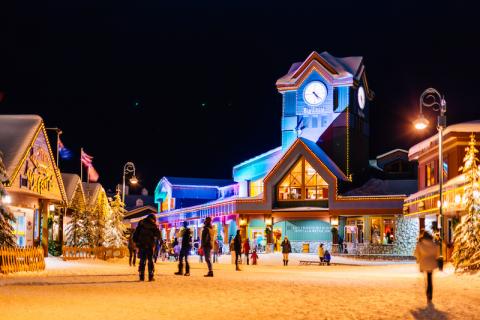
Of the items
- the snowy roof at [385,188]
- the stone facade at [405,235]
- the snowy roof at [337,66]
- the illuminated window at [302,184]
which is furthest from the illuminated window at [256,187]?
the stone facade at [405,235]

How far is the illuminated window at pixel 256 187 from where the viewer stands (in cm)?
6619

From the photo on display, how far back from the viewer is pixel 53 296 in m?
15.3

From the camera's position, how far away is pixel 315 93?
62812mm

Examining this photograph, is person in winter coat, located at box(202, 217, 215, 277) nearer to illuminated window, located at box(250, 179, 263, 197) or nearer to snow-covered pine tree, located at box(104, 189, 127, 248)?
snow-covered pine tree, located at box(104, 189, 127, 248)

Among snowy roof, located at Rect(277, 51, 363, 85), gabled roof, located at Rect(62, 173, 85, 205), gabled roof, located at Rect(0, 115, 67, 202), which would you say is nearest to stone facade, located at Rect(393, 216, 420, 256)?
snowy roof, located at Rect(277, 51, 363, 85)

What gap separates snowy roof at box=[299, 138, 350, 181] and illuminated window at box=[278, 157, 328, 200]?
1.13 m

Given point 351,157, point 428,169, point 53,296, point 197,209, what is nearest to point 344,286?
point 53,296

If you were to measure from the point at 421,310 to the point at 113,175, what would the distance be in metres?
111

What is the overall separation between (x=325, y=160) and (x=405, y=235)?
10.1m

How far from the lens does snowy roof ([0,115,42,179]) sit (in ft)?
110

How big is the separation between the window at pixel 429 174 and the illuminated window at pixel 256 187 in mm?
25552

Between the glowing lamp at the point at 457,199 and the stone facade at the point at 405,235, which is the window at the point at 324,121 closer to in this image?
the stone facade at the point at 405,235

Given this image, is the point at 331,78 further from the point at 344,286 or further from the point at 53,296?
the point at 53,296

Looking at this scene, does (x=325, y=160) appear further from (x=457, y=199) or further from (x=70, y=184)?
(x=457, y=199)
